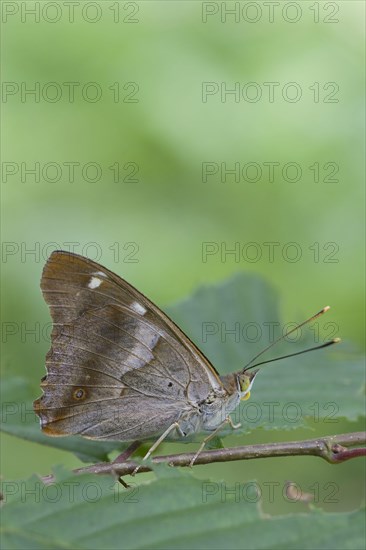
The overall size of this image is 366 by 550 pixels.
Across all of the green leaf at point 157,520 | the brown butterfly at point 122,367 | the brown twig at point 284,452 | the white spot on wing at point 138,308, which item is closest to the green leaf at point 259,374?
the brown butterfly at point 122,367

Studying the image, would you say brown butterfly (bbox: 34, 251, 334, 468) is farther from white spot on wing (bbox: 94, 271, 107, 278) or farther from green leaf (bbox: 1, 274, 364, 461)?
→ green leaf (bbox: 1, 274, 364, 461)

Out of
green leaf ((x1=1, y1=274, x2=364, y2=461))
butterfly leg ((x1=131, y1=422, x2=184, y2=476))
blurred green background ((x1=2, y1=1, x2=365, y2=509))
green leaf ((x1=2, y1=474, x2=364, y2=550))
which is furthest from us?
blurred green background ((x1=2, y1=1, x2=365, y2=509))

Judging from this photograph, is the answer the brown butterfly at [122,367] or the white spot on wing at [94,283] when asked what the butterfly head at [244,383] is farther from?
the white spot on wing at [94,283]

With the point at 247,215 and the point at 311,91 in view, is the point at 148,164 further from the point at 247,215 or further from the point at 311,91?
the point at 311,91

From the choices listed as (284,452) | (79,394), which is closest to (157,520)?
(284,452)

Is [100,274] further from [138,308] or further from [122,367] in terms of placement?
[122,367]

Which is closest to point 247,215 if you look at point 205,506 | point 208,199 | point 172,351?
point 208,199

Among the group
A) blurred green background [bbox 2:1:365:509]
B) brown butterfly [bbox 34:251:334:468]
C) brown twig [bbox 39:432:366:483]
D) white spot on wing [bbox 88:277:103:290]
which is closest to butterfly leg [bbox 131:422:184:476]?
brown butterfly [bbox 34:251:334:468]
